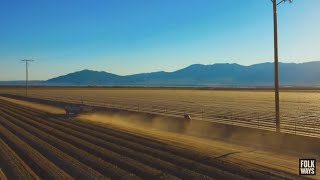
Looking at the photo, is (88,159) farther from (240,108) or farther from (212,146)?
(240,108)

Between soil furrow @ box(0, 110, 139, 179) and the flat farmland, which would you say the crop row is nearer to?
soil furrow @ box(0, 110, 139, 179)

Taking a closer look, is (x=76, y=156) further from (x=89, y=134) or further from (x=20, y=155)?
(x=89, y=134)

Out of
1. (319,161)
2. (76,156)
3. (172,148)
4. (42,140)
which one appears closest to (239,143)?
(172,148)

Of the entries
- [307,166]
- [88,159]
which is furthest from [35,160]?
[307,166]

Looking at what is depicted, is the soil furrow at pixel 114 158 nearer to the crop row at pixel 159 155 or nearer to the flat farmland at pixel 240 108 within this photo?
the crop row at pixel 159 155

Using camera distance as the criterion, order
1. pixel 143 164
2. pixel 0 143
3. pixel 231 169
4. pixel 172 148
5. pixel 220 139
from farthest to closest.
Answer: pixel 220 139
pixel 0 143
pixel 172 148
pixel 143 164
pixel 231 169

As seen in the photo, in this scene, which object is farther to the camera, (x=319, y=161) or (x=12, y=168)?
(x=319, y=161)
